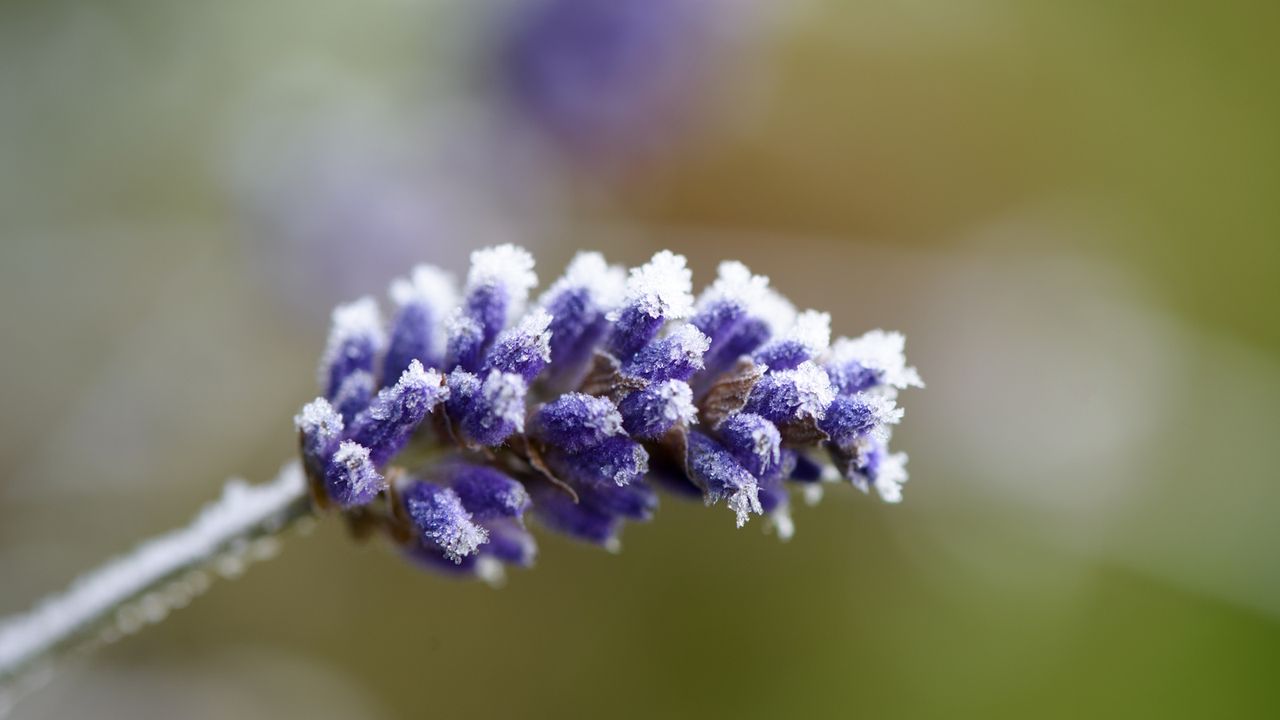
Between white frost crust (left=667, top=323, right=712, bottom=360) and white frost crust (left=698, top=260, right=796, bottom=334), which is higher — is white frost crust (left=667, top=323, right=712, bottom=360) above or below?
below

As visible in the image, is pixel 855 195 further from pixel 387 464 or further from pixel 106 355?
pixel 387 464

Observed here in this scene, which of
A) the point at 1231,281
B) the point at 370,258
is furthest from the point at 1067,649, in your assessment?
the point at 370,258

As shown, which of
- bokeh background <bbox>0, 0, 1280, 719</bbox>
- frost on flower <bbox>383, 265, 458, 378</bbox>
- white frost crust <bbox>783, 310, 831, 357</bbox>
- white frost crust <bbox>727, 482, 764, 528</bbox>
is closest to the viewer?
white frost crust <bbox>727, 482, 764, 528</bbox>

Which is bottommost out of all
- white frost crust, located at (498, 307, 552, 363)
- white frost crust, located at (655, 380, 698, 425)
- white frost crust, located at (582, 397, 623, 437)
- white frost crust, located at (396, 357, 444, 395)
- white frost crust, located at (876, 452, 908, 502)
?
white frost crust, located at (396, 357, 444, 395)

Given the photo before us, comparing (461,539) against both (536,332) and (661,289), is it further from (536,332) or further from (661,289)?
(661,289)

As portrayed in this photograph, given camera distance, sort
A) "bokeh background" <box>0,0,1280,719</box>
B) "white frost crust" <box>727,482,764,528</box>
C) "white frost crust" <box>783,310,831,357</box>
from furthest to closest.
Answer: "bokeh background" <box>0,0,1280,719</box>, "white frost crust" <box>783,310,831,357</box>, "white frost crust" <box>727,482,764,528</box>

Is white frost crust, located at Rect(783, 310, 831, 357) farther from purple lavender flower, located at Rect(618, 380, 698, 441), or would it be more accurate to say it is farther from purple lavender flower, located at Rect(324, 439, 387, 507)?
purple lavender flower, located at Rect(324, 439, 387, 507)

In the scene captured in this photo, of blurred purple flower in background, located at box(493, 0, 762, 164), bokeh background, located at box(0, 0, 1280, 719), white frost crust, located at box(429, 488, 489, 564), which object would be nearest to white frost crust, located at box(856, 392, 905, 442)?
white frost crust, located at box(429, 488, 489, 564)
